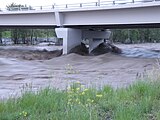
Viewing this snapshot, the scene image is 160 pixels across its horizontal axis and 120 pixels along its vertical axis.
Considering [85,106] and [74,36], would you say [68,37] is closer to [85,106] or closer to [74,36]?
[74,36]

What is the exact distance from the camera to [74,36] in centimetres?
4778

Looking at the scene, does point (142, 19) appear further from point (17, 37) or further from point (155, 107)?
point (17, 37)

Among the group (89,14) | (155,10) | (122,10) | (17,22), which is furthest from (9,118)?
(17,22)

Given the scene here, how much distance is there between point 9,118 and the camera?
7.36 metres

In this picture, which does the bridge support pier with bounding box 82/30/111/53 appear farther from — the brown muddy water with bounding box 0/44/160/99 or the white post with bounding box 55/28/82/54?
the brown muddy water with bounding box 0/44/160/99

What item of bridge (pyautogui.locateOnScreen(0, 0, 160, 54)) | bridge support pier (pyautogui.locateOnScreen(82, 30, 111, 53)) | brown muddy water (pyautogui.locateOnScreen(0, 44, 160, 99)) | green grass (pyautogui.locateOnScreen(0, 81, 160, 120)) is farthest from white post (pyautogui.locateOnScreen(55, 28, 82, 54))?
green grass (pyautogui.locateOnScreen(0, 81, 160, 120))

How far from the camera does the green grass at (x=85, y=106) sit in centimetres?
722

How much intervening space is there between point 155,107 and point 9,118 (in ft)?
10.7

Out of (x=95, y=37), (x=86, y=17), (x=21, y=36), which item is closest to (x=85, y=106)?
(x=86, y=17)

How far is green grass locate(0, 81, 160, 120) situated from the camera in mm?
7223

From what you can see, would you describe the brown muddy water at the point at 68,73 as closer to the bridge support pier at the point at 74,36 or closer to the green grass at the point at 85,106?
the green grass at the point at 85,106

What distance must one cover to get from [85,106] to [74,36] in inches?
1590

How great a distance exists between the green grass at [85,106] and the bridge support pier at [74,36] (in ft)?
115

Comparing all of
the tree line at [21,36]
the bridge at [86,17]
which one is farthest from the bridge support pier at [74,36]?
the tree line at [21,36]
